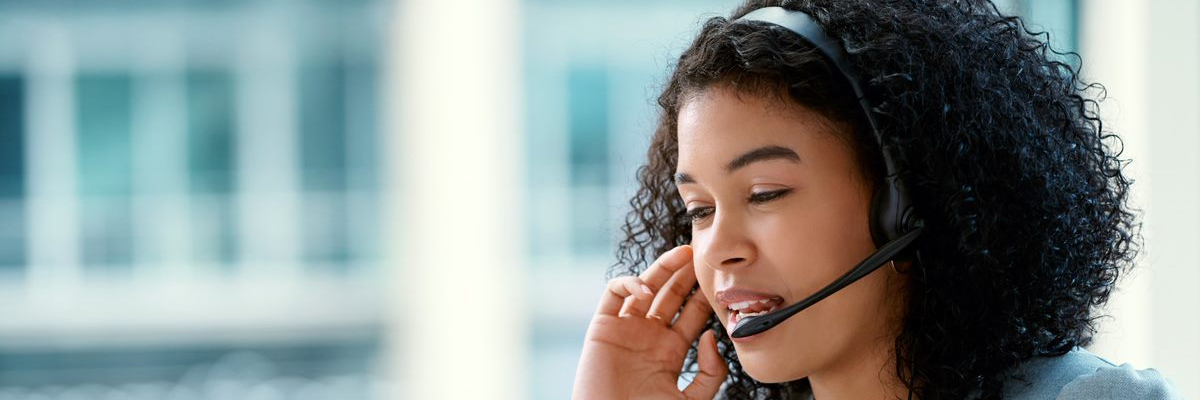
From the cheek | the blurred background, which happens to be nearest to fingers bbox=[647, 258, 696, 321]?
the cheek

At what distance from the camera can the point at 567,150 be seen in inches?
216

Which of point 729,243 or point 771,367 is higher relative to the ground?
point 729,243

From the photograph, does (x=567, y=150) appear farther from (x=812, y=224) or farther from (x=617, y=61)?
(x=812, y=224)

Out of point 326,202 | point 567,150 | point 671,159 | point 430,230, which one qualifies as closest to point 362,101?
point 326,202

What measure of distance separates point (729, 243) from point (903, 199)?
141 mm

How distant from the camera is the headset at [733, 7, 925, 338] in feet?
3.07

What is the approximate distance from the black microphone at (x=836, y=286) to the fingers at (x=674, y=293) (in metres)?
0.22

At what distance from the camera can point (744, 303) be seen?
1006 millimetres

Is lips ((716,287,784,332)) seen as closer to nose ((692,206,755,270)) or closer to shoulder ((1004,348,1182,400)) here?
nose ((692,206,755,270))

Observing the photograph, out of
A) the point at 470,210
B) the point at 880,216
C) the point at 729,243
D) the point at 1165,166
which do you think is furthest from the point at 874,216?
the point at 470,210

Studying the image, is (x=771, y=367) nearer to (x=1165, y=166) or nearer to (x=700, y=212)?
(x=700, y=212)

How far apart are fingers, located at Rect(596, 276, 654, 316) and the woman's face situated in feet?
0.67

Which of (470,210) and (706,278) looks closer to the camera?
(706,278)

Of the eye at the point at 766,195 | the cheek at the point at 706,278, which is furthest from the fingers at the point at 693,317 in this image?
the eye at the point at 766,195
